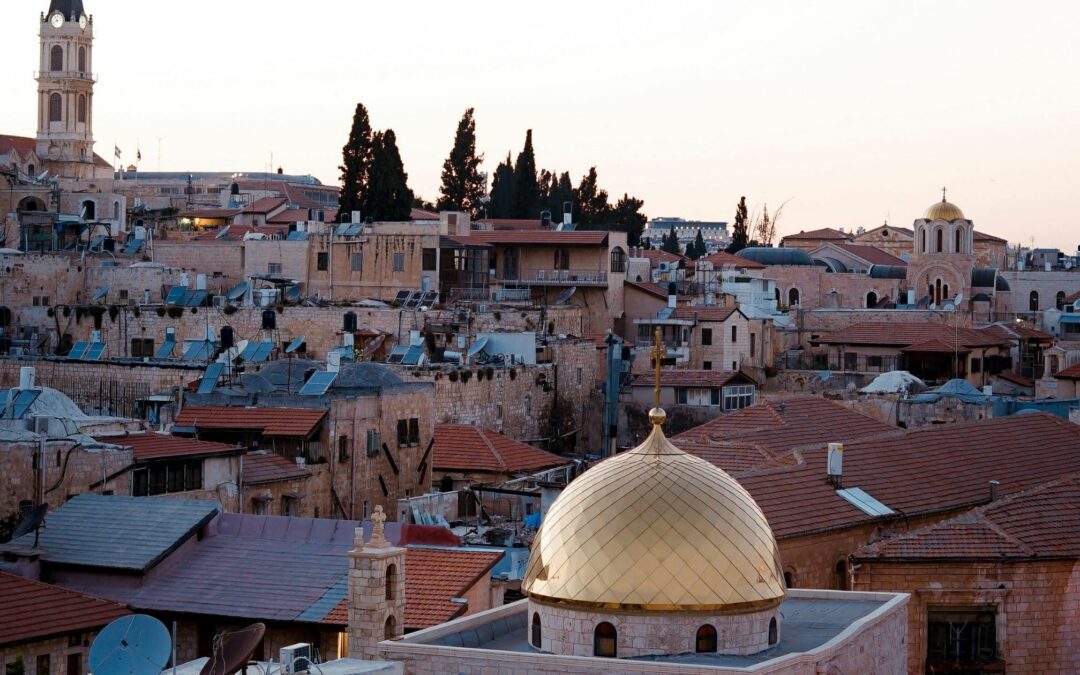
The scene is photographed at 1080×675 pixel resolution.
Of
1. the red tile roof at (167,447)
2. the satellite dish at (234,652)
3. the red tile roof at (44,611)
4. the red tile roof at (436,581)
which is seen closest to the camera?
the satellite dish at (234,652)

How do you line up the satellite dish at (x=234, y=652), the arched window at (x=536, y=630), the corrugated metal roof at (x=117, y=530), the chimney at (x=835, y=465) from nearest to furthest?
the satellite dish at (x=234, y=652) → the arched window at (x=536, y=630) → the corrugated metal roof at (x=117, y=530) → the chimney at (x=835, y=465)

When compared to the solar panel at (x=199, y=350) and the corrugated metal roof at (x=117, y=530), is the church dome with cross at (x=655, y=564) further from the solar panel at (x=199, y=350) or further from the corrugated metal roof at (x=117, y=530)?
the solar panel at (x=199, y=350)

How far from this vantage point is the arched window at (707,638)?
18891mm

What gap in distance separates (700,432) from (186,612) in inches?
577

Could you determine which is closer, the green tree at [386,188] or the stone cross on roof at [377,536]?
the stone cross on roof at [377,536]

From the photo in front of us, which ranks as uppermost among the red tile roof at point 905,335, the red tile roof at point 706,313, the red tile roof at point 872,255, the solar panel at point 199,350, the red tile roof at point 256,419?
the red tile roof at point 872,255

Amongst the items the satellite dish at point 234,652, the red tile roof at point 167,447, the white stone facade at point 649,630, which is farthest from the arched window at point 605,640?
the red tile roof at point 167,447

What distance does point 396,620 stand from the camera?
68.5 feet

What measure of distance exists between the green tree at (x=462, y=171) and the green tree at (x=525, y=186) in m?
1.93

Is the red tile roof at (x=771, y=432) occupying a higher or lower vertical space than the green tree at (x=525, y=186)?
lower

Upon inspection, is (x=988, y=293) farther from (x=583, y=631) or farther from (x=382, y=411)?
(x=583, y=631)

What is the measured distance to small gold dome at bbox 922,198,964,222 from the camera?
3177 inches

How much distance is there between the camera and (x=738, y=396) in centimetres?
5372

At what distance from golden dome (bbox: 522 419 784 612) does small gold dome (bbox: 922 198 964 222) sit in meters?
62.7
